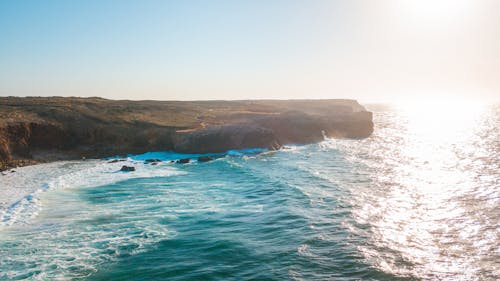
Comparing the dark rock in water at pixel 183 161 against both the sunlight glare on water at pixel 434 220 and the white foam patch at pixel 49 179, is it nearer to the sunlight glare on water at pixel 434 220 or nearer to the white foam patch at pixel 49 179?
the white foam patch at pixel 49 179

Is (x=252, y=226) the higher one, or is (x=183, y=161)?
(x=183, y=161)

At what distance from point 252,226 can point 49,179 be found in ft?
69.9

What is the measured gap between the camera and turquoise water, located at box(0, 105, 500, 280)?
14617 mm

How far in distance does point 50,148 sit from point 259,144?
94.8 feet

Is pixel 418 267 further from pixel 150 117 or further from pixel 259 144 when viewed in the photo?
pixel 150 117

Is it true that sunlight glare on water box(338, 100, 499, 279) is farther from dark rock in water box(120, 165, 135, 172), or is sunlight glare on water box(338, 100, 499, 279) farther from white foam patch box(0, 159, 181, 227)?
dark rock in water box(120, 165, 135, 172)

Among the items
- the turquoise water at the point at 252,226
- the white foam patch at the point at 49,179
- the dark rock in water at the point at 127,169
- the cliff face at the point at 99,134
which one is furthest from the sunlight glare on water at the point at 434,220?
the dark rock in water at the point at 127,169

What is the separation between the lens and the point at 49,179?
104 ft

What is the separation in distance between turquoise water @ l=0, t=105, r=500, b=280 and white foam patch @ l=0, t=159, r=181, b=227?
0.59 ft

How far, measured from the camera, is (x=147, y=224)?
20.2 m

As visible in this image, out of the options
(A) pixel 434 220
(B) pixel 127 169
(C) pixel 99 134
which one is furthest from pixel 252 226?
(C) pixel 99 134

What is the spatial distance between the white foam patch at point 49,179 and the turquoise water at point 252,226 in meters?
0.18

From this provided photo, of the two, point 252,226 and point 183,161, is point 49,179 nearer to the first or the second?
point 183,161

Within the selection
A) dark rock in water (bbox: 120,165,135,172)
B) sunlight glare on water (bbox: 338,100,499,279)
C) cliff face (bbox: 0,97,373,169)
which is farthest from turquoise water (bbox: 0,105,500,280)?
cliff face (bbox: 0,97,373,169)
